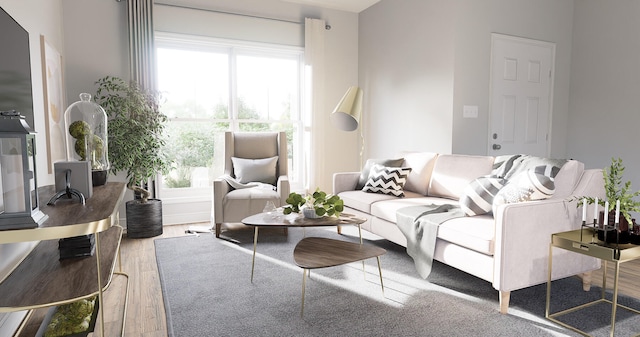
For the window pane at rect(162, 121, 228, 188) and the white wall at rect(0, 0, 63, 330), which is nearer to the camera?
the white wall at rect(0, 0, 63, 330)

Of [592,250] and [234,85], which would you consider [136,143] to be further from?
[592,250]

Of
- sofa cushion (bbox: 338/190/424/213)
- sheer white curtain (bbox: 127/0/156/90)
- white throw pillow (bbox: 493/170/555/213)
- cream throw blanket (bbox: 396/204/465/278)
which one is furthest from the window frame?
white throw pillow (bbox: 493/170/555/213)

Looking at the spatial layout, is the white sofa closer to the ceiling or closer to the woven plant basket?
the woven plant basket

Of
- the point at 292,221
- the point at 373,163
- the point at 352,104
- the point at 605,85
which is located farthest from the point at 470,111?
the point at 292,221

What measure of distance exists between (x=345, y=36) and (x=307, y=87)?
3.01 feet

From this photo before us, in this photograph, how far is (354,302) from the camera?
7.73ft

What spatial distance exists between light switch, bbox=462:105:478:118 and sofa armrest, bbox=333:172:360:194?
1.24 meters

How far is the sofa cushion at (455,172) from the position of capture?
319 cm

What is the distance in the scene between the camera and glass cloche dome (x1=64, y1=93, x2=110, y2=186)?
2.17 metres

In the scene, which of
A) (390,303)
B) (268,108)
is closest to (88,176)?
(390,303)

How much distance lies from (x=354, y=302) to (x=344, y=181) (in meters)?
1.79

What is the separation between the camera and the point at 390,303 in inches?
92.2

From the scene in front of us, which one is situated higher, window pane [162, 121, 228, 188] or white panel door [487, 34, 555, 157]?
white panel door [487, 34, 555, 157]

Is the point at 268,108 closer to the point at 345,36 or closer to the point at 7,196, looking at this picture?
the point at 345,36
